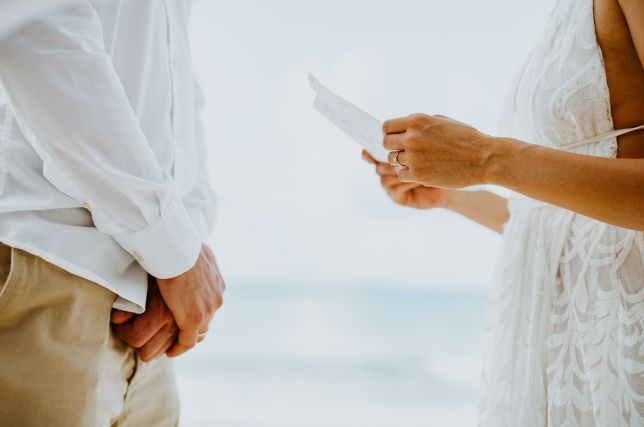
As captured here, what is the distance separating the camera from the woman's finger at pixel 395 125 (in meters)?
1.05

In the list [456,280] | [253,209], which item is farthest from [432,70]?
[456,280]

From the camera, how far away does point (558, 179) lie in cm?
88

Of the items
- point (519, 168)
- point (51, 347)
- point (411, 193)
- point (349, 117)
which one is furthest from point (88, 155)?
point (411, 193)

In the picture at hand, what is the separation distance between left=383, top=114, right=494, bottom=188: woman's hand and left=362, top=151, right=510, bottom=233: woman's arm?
1.25 ft

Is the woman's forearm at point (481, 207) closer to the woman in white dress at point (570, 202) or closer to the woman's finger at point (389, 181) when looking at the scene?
the woman's finger at point (389, 181)

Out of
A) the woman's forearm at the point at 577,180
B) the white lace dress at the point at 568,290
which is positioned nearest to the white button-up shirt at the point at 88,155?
the woman's forearm at the point at 577,180

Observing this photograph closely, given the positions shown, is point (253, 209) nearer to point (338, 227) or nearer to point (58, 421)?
point (338, 227)

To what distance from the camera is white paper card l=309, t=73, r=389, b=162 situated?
44.9 inches

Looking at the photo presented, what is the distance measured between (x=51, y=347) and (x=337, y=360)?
10324 mm

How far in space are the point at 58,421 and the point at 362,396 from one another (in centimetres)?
797

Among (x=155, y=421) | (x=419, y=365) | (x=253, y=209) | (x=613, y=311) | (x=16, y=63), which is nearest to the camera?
(x=16, y=63)

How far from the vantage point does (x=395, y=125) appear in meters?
1.06

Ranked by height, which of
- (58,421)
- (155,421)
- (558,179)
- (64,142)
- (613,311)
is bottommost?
(155,421)

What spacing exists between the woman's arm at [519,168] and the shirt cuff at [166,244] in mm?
418
